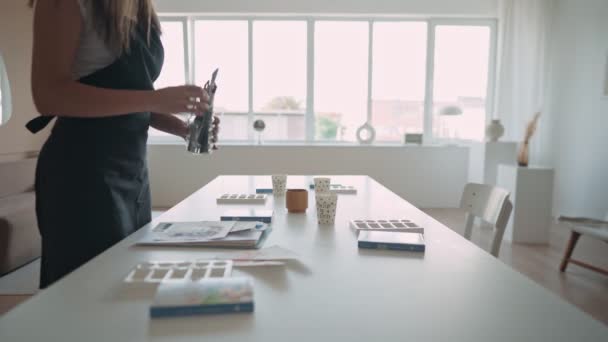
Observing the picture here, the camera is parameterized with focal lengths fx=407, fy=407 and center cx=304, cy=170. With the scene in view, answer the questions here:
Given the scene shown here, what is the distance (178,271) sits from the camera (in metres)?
0.78

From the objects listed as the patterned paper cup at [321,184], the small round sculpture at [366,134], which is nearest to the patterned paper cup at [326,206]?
the patterned paper cup at [321,184]

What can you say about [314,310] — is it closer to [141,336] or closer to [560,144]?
[141,336]

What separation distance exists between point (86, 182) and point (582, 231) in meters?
2.98

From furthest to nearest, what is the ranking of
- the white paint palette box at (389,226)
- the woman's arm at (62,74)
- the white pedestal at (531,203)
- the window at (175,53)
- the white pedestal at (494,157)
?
the window at (175,53) → the white pedestal at (494,157) → the white pedestal at (531,203) → the white paint palette box at (389,226) → the woman's arm at (62,74)

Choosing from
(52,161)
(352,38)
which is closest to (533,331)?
(52,161)

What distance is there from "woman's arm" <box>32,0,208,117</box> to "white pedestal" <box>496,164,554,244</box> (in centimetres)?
339

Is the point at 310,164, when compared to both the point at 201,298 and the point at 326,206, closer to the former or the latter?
the point at 326,206

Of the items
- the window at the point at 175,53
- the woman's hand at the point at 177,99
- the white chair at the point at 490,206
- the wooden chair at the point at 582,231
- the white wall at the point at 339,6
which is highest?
the white wall at the point at 339,6

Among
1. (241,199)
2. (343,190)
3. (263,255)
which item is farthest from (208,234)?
(343,190)

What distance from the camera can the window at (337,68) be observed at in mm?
5004

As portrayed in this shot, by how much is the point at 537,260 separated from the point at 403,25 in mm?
3196

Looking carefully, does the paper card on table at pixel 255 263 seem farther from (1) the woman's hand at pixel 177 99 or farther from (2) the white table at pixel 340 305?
(1) the woman's hand at pixel 177 99

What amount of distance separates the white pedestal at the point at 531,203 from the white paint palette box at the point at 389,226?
2.73 metres

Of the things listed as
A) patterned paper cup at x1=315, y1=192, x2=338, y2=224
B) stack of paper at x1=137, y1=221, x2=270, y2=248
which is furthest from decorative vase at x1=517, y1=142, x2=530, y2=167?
stack of paper at x1=137, y1=221, x2=270, y2=248
